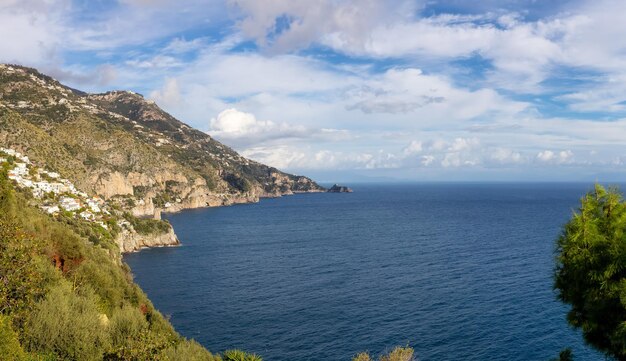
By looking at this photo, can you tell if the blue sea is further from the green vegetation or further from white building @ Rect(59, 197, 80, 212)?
the green vegetation

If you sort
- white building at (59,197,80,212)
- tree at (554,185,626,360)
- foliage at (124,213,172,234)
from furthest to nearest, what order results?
foliage at (124,213,172,234)
white building at (59,197,80,212)
tree at (554,185,626,360)

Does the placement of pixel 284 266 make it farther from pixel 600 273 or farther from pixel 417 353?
pixel 600 273

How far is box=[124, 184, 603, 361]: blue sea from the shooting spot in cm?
4878

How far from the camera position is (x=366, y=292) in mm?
68938

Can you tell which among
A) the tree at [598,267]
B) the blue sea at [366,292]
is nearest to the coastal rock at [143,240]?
the blue sea at [366,292]

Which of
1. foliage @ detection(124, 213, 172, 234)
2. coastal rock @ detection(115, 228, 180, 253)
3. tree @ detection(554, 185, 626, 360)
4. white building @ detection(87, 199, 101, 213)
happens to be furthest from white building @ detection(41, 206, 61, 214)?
tree @ detection(554, 185, 626, 360)

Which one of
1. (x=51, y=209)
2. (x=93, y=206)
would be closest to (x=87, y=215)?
(x=93, y=206)

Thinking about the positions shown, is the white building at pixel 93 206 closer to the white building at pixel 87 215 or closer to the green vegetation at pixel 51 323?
the white building at pixel 87 215

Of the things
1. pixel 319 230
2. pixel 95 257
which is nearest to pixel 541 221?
pixel 319 230

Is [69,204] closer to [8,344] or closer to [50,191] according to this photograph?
[50,191]

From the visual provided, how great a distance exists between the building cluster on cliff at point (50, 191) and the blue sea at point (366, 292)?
1476 centimetres

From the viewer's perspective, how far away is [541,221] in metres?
154

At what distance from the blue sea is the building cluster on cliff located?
581 inches

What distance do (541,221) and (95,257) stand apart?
149 metres
